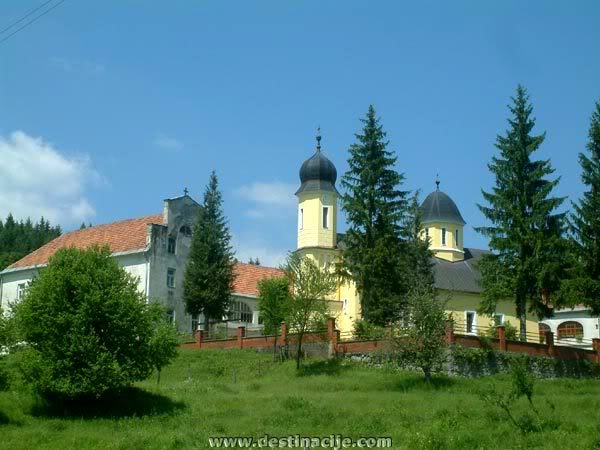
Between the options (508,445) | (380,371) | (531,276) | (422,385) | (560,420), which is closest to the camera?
(508,445)

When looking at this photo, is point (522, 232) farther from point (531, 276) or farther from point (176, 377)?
point (176, 377)

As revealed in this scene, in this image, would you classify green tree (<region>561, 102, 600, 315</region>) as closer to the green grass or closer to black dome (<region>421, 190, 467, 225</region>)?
the green grass

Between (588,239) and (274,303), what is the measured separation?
16.6m

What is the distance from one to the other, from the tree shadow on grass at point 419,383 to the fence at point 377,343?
1913mm

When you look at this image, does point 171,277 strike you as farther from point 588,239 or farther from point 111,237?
point 588,239

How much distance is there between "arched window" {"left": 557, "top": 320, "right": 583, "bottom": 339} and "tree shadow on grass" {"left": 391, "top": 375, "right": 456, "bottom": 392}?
954 inches

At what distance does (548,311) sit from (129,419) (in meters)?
20.7

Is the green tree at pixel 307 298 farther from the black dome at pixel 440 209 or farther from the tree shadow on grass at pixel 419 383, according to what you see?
the black dome at pixel 440 209

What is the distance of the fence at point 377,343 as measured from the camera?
3653 centimetres

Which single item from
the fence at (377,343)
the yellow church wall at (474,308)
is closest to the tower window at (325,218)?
the yellow church wall at (474,308)

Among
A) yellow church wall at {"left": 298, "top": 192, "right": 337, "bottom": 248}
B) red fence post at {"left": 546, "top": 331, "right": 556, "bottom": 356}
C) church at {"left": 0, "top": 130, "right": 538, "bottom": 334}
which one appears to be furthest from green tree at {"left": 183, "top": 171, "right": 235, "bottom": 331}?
red fence post at {"left": 546, "top": 331, "right": 556, "bottom": 356}

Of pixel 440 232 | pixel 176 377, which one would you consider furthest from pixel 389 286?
pixel 440 232

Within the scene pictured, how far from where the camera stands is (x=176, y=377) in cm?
3738

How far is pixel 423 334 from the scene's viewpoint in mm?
33562
